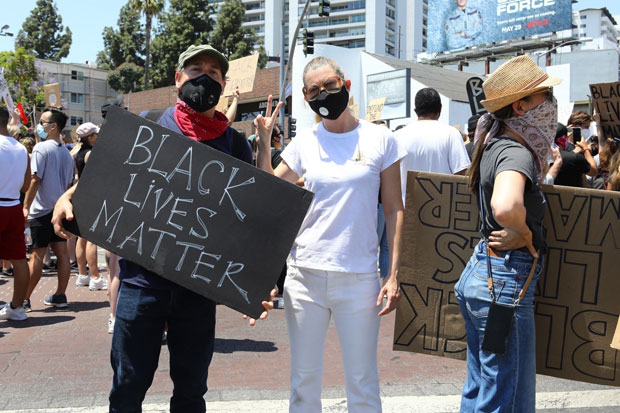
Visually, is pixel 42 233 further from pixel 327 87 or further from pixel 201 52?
pixel 327 87

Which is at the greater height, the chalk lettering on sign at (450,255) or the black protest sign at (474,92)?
the black protest sign at (474,92)

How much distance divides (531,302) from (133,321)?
5.81 ft

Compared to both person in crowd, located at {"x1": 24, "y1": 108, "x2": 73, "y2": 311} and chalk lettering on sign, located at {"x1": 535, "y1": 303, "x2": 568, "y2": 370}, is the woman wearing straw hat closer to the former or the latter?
chalk lettering on sign, located at {"x1": 535, "y1": 303, "x2": 568, "y2": 370}

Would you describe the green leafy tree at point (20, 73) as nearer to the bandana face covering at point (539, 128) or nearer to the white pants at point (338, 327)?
the white pants at point (338, 327)

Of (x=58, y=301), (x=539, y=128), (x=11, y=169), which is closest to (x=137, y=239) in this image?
(x=539, y=128)

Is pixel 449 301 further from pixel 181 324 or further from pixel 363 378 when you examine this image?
pixel 181 324

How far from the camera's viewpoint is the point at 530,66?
294cm

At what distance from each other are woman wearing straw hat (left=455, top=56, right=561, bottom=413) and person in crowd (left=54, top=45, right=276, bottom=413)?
96 cm

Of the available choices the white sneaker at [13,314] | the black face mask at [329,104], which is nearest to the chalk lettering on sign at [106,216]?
the black face mask at [329,104]

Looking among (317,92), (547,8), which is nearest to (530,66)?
(317,92)

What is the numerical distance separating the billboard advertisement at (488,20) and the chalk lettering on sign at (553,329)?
55134 mm

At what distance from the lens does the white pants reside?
3.21 metres

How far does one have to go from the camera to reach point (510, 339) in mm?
2791

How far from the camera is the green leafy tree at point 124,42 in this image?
237ft
